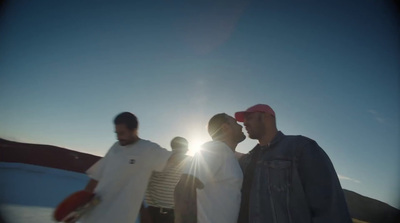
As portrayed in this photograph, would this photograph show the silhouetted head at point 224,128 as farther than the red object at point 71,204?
No

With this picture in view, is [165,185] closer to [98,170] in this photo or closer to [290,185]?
[98,170]

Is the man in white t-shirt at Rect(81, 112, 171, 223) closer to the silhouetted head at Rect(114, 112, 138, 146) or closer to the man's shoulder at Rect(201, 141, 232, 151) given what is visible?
the silhouetted head at Rect(114, 112, 138, 146)

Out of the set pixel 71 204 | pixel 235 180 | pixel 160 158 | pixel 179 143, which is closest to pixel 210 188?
pixel 235 180

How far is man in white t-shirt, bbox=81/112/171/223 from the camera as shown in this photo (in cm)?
184

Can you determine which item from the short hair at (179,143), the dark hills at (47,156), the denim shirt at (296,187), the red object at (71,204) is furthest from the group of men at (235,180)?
the dark hills at (47,156)

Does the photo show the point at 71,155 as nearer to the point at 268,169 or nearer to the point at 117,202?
the point at 117,202

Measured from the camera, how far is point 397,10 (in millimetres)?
1921

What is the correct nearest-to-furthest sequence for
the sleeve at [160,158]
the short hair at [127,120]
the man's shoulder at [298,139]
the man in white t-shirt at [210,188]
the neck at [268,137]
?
1. the man in white t-shirt at [210,188]
2. the man's shoulder at [298,139]
3. the neck at [268,137]
4. the sleeve at [160,158]
5. the short hair at [127,120]

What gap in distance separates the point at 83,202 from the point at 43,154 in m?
14.6

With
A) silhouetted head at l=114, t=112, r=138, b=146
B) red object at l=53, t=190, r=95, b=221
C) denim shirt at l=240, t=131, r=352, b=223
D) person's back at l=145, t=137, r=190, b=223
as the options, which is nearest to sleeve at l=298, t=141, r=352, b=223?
denim shirt at l=240, t=131, r=352, b=223

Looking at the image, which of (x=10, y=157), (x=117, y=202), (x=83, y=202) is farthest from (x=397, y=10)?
(x=10, y=157)

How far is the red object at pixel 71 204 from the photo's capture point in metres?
1.83

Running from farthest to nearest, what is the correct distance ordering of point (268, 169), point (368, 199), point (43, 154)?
point (368, 199) → point (43, 154) → point (268, 169)

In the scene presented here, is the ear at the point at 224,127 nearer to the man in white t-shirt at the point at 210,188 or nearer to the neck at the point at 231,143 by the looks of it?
the neck at the point at 231,143
